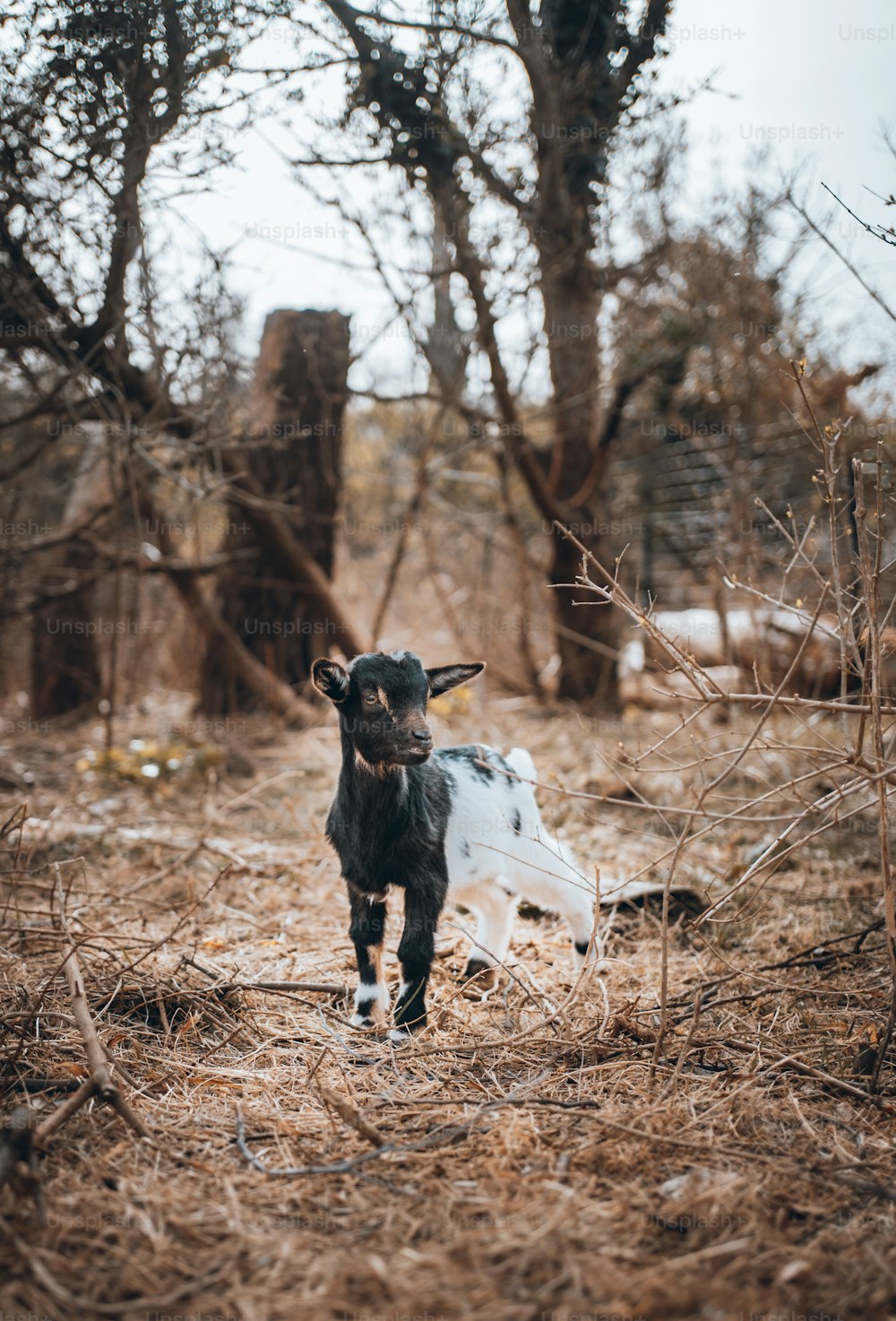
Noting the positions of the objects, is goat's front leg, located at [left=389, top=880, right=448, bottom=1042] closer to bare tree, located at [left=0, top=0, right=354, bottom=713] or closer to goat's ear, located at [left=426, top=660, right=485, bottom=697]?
goat's ear, located at [left=426, top=660, right=485, bottom=697]

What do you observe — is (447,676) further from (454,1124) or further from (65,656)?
(65,656)

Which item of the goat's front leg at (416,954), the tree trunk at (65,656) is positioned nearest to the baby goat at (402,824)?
the goat's front leg at (416,954)

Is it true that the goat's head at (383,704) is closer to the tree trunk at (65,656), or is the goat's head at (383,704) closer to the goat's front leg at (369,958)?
the goat's front leg at (369,958)

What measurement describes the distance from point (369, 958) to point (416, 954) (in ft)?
0.63

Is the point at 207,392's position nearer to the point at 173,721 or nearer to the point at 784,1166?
the point at 173,721

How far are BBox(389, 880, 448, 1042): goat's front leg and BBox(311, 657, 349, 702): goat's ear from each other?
2.58 feet

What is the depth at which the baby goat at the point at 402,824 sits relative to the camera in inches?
135

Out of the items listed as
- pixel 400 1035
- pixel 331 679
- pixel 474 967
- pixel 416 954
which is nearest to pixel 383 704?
pixel 331 679

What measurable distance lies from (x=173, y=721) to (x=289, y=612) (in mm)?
1678

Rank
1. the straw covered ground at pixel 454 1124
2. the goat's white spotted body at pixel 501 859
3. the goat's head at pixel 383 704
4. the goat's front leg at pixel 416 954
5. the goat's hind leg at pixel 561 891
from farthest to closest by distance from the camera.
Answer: the goat's hind leg at pixel 561 891 < the goat's white spotted body at pixel 501 859 < the goat's front leg at pixel 416 954 < the goat's head at pixel 383 704 < the straw covered ground at pixel 454 1124

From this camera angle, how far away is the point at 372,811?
3.57 meters

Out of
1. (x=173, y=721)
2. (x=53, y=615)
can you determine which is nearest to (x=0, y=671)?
(x=53, y=615)

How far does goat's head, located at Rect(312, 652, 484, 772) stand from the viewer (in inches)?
132

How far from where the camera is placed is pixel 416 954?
351 cm
